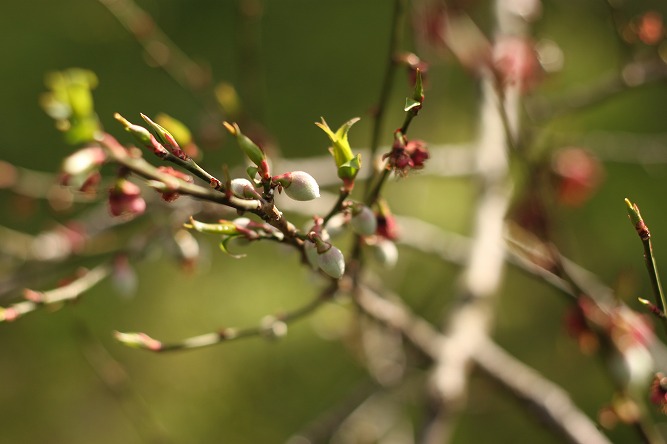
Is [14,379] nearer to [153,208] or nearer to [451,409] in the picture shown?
[153,208]

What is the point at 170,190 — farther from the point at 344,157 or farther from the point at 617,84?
the point at 617,84

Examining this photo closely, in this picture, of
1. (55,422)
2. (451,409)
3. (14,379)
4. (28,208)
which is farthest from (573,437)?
(14,379)

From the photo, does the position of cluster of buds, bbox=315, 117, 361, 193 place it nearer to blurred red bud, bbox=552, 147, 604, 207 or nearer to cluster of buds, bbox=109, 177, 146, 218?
cluster of buds, bbox=109, 177, 146, 218

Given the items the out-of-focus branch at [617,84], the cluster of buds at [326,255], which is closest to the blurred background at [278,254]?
the out-of-focus branch at [617,84]

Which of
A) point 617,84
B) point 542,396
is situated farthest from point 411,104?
point 617,84

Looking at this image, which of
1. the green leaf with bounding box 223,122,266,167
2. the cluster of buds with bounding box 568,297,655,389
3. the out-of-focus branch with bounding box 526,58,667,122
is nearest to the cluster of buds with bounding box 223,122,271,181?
the green leaf with bounding box 223,122,266,167

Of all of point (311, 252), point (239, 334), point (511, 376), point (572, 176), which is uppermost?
point (311, 252)

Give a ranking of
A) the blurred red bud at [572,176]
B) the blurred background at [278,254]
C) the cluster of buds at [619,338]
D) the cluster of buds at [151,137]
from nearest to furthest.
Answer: the cluster of buds at [151,137] < the cluster of buds at [619,338] < the blurred red bud at [572,176] < the blurred background at [278,254]

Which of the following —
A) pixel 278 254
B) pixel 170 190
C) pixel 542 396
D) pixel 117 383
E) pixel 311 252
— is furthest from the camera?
pixel 278 254

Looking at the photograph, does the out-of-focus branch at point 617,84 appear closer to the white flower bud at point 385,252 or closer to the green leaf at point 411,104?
the white flower bud at point 385,252

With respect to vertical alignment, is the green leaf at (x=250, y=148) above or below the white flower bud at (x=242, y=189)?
above
